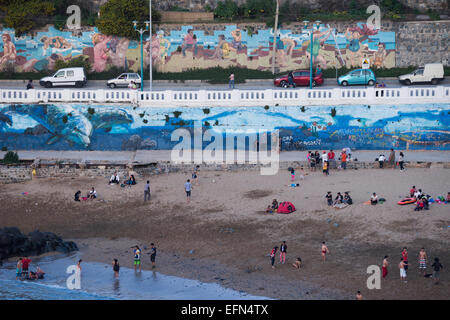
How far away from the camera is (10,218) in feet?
119

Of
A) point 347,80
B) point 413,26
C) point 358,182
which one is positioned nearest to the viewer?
point 358,182

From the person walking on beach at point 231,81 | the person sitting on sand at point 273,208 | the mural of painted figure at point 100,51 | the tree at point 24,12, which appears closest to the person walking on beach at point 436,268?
the person sitting on sand at point 273,208

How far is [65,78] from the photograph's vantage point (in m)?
48.0

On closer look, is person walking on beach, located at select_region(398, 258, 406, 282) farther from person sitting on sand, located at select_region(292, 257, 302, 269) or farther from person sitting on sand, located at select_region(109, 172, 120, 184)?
person sitting on sand, located at select_region(109, 172, 120, 184)

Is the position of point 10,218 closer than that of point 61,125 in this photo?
Yes

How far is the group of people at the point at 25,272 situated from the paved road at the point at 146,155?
11.2m

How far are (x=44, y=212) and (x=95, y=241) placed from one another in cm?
406

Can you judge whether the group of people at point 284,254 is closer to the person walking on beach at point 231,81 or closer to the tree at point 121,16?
the person walking on beach at point 231,81

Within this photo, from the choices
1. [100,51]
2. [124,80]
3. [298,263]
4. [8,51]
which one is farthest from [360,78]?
[8,51]

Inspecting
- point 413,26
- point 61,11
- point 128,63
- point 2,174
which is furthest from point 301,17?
point 2,174

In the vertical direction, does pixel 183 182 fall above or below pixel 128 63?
below

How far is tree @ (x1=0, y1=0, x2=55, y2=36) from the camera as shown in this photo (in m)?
50.9

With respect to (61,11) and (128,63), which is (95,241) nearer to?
(128,63)

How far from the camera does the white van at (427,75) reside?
154 ft
